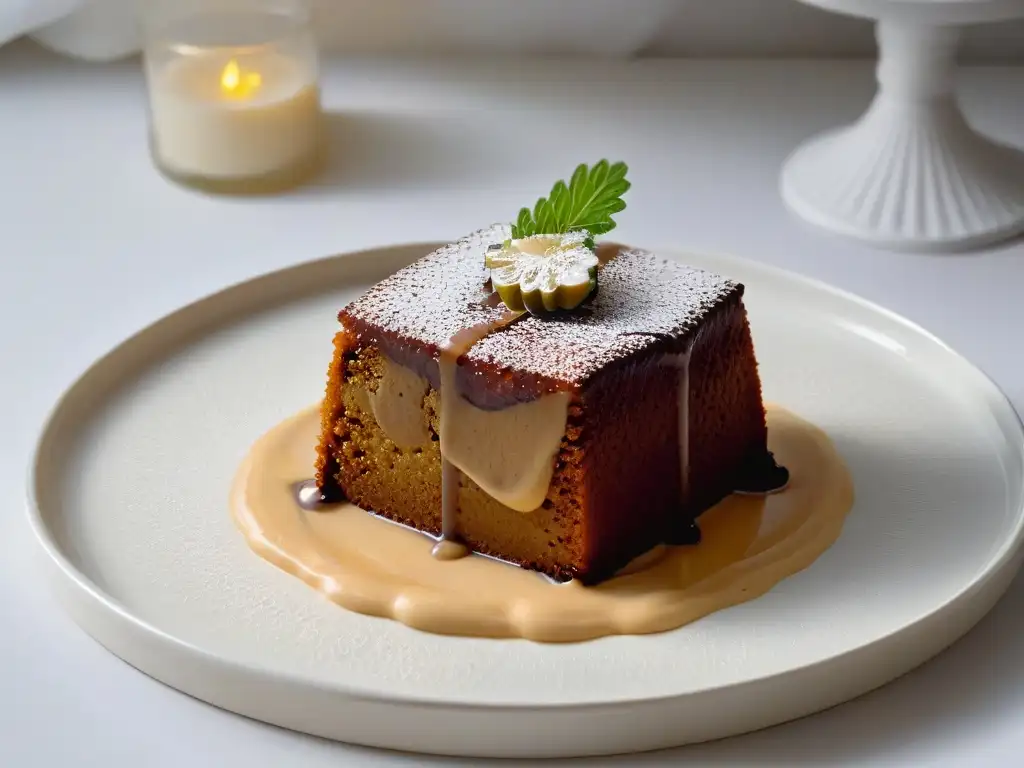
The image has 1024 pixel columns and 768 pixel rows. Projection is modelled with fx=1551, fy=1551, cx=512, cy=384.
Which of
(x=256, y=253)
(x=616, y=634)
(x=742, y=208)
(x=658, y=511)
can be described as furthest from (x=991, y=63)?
(x=616, y=634)

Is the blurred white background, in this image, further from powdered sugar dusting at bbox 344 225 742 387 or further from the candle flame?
powdered sugar dusting at bbox 344 225 742 387

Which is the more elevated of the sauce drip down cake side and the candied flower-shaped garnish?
the candied flower-shaped garnish

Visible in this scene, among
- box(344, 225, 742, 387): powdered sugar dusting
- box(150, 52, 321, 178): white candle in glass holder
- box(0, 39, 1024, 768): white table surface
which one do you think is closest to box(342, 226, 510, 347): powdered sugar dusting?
box(344, 225, 742, 387): powdered sugar dusting

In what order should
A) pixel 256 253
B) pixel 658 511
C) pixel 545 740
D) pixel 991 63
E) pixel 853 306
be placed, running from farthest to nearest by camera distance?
pixel 991 63
pixel 256 253
pixel 853 306
pixel 658 511
pixel 545 740

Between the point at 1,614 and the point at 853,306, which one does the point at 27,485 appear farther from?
the point at 853,306

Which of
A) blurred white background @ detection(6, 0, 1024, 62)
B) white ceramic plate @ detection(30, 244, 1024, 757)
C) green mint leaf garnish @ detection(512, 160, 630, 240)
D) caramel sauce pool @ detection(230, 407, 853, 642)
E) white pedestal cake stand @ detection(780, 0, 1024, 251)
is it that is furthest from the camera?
blurred white background @ detection(6, 0, 1024, 62)

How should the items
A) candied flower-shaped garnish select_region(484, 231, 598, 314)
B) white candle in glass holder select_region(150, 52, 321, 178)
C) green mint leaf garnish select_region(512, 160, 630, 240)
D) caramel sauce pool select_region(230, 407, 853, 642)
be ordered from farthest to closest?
white candle in glass holder select_region(150, 52, 321, 178), green mint leaf garnish select_region(512, 160, 630, 240), candied flower-shaped garnish select_region(484, 231, 598, 314), caramel sauce pool select_region(230, 407, 853, 642)

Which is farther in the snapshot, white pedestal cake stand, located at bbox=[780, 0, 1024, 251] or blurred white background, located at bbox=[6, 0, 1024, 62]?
blurred white background, located at bbox=[6, 0, 1024, 62]
